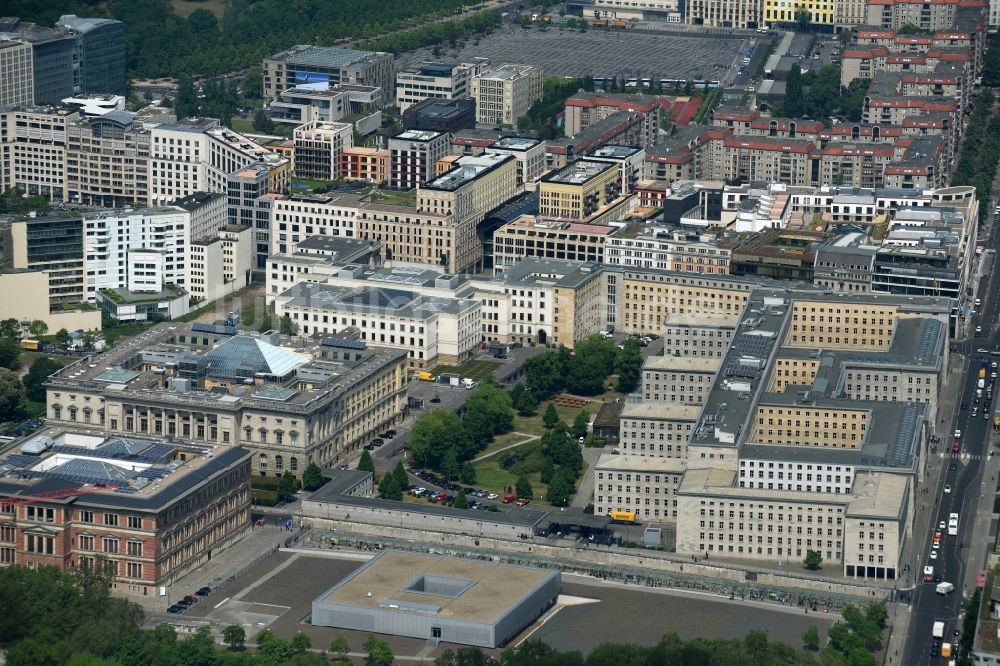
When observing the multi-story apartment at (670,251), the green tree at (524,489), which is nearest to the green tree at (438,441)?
the green tree at (524,489)

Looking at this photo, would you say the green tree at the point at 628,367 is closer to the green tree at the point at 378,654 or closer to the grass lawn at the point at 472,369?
the grass lawn at the point at 472,369

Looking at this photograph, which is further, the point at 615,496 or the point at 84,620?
the point at 615,496

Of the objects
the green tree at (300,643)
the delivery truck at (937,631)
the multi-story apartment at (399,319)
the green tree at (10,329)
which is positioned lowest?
the delivery truck at (937,631)

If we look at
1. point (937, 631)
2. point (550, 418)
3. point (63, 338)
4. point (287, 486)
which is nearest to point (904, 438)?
point (937, 631)

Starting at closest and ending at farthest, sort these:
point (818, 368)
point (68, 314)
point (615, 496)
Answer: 1. point (615, 496)
2. point (818, 368)
3. point (68, 314)

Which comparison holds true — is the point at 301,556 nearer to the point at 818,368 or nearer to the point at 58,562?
the point at 58,562

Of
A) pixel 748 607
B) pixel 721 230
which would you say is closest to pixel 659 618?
pixel 748 607
